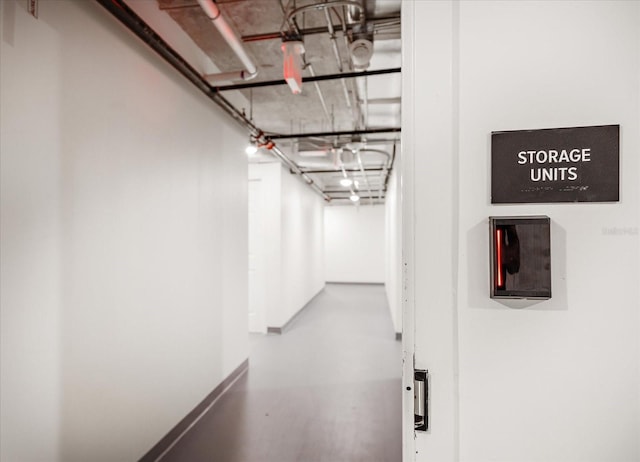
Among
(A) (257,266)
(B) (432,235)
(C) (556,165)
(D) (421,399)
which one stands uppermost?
(C) (556,165)

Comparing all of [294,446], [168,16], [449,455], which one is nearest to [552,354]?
[449,455]

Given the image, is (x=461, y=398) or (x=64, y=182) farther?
(x=64, y=182)

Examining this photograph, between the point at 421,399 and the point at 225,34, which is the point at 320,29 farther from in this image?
the point at 421,399

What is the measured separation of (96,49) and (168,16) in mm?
782

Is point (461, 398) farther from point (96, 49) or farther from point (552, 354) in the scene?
point (96, 49)

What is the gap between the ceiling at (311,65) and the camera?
2.09 metres

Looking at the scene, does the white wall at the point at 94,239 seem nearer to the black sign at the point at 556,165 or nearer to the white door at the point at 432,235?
the white door at the point at 432,235

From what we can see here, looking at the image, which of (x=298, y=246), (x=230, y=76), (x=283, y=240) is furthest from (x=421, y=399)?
(x=298, y=246)

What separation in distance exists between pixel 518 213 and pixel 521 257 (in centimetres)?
Answer: 11

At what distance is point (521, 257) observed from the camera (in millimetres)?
738

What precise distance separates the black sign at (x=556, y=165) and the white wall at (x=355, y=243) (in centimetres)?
981

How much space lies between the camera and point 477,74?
2.53 feet

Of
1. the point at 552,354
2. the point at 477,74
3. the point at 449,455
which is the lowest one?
the point at 449,455

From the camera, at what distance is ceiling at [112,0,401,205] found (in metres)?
2.09
